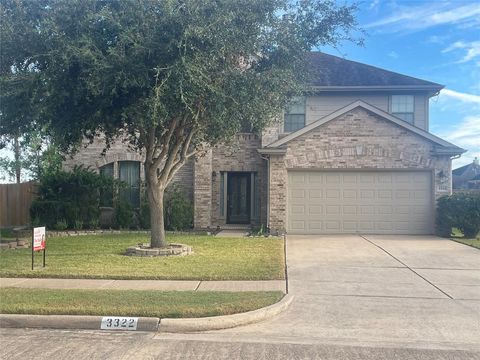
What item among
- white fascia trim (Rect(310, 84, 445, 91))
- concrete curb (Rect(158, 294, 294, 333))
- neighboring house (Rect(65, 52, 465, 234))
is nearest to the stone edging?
concrete curb (Rect(158, 294, 294, 333))

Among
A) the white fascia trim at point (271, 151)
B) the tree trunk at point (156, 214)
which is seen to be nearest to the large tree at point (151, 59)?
the tree trunk at point (156, 214)

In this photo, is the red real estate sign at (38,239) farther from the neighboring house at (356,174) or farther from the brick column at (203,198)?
the brick column at (203,198)

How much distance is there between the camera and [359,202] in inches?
680

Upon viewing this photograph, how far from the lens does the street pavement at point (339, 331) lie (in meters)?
5.42

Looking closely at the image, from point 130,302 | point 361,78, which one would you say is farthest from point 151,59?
point 361,78

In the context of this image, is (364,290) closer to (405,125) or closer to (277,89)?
(277,89)

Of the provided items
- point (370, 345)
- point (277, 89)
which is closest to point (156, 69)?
point (277, 89)

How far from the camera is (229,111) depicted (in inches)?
428

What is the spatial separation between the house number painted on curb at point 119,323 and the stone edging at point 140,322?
0.06 meters

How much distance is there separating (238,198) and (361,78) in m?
7.25

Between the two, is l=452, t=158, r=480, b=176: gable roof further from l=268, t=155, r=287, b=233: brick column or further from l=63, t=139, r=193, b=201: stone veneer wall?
l=63, t=139, r=193, b=201: stone veneer wall

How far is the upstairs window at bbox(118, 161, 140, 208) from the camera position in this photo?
1952 centimetres

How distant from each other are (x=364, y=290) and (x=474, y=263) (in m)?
4.28

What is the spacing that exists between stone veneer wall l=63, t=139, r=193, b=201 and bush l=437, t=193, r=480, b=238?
943cm
